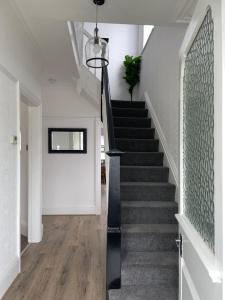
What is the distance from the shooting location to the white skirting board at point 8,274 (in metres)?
2.18

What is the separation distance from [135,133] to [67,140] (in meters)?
1.64

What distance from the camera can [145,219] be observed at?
8.98ft

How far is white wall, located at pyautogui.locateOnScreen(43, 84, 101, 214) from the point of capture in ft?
16.1

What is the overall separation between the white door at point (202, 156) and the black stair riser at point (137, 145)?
2.36m

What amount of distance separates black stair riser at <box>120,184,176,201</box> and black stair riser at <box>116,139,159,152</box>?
850mm

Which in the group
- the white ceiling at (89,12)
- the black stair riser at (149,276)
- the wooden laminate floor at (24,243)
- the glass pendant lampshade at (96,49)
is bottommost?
the wooden laminate floor at (24,243)

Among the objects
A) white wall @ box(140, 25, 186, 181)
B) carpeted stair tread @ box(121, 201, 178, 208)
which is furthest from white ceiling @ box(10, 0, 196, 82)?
carpeted stair tread @ box(121, 201, 178, 208)

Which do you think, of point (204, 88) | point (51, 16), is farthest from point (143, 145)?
point (204, 88)

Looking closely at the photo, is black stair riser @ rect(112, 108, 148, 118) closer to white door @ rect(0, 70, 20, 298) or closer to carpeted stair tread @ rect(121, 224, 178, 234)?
white door @ rect(0, 70, 20, 298)

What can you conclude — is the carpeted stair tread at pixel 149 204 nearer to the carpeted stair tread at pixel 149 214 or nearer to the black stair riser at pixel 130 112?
the carpeted stair tread at pixel 149 214

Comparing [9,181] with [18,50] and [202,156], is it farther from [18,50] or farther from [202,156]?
[202,156]

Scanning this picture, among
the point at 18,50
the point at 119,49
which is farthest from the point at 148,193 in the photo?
the point at 119,49

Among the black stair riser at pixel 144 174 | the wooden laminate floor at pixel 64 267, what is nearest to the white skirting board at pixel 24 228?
the wooden laminate floor at pixel 64 267

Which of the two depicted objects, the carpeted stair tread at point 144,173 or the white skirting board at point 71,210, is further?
the white skirting board at point 71,210
